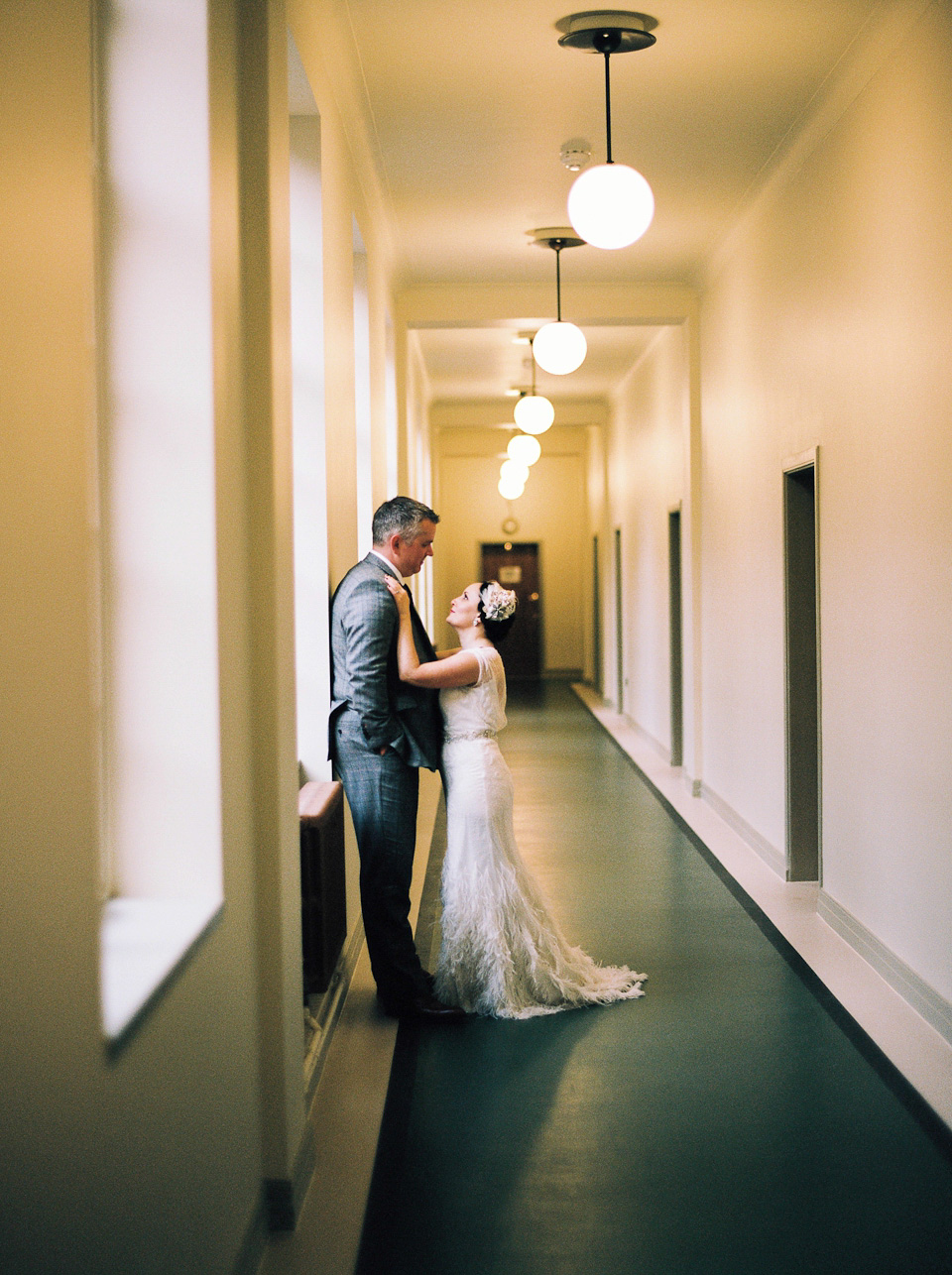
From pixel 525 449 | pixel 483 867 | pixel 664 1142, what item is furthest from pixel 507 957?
pixel 525 449

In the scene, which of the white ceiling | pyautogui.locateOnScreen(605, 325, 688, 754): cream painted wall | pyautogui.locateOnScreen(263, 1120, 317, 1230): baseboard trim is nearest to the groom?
pyautogui.locateOnScreen(263, 1120, 317, 1230): baseboard trim

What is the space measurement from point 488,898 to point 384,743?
69 cm

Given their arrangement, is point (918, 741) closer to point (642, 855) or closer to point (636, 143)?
point (642, 855)

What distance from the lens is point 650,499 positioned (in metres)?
10.8

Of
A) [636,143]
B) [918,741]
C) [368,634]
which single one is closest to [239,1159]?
[368,634]

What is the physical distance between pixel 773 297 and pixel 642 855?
321 centimetres

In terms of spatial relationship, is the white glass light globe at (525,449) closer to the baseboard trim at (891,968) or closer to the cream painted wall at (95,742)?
the baseboard trim at (891,968)

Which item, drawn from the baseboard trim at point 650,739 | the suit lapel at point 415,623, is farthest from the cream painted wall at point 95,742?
the baseboard trim at point 650,739

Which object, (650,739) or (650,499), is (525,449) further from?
(650,739)

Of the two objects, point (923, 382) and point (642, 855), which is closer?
point (923, 382)

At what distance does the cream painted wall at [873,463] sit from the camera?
381 centimetres

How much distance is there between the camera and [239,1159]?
7.91 feet

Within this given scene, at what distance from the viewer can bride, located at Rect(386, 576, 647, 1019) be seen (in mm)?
4004

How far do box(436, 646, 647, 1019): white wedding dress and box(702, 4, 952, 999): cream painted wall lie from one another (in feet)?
4.28
